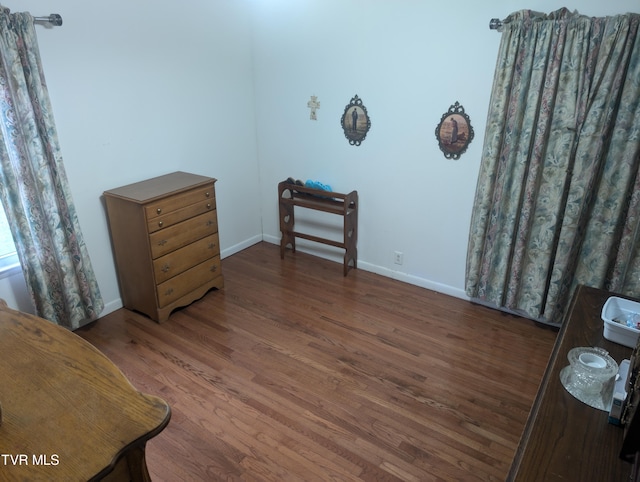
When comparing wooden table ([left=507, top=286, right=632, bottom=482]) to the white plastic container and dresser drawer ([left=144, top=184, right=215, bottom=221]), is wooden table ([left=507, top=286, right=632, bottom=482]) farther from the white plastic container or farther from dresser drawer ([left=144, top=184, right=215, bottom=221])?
dresser drawer ([left=144, top=184, right=215, bottom=221])

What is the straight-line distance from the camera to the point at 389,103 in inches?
124

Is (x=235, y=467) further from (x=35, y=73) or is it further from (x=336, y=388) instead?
(x=35, y=73)

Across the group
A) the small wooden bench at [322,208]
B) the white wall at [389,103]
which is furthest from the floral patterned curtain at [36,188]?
the white wall at [389,103]

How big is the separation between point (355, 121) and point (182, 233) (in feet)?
5.12

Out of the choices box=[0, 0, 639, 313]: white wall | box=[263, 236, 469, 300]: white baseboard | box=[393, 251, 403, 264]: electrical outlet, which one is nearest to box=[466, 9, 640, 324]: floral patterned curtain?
box=[0, 0, 639, 313]: white wall

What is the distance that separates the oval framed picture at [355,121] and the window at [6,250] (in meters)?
2.38

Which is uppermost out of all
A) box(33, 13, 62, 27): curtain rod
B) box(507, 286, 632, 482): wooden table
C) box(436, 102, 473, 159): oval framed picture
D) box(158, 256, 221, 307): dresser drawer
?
box(33, 13, 62, 27): curtain rod

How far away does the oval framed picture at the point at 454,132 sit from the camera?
290 cm

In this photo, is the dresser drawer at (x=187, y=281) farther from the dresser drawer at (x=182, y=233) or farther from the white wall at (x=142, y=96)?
the white wall at (x=142, y=96)

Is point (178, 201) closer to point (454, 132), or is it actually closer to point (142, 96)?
point (142, 96)

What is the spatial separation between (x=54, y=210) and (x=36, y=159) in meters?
0.30

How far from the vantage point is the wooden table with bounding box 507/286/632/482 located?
1060 mm

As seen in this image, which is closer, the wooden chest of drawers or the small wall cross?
the wooden chest of drawers

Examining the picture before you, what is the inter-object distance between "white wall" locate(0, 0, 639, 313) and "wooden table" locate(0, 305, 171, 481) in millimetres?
1566
